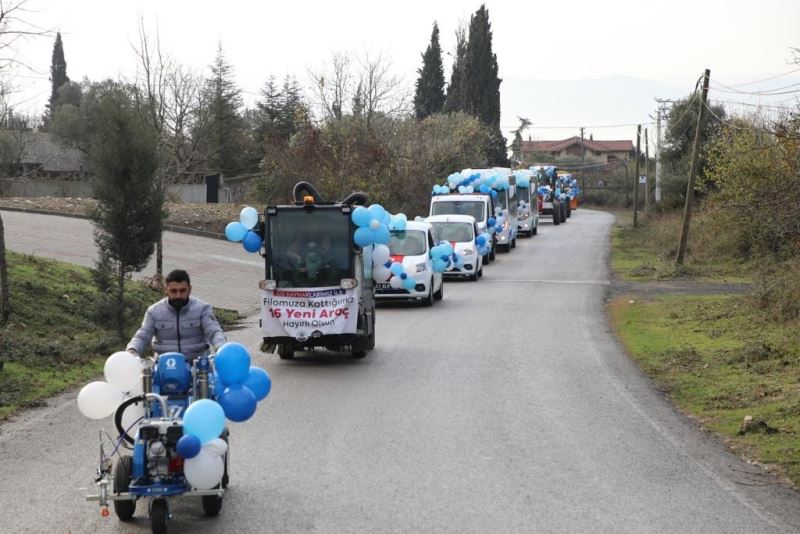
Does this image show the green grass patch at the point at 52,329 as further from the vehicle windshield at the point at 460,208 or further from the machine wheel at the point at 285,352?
the vehicle windshield at the point at 460,208

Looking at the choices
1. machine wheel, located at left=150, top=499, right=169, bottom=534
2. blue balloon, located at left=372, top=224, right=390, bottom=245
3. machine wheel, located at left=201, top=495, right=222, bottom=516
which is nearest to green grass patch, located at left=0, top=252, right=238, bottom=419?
blue balloon, located at left=372, top=224, right=390, bottom=245

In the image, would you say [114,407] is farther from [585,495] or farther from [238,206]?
[238,206]

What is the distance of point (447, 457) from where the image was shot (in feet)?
32.5

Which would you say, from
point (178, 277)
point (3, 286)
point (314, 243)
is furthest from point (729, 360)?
point (3, 286)

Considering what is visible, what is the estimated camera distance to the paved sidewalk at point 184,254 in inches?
1095

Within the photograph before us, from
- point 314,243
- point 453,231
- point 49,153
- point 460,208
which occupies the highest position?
point 49,153

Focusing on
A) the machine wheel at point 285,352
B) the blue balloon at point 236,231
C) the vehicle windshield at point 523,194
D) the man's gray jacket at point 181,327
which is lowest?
the machine wheel at point 285,352

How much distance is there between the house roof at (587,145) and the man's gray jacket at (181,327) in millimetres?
143239

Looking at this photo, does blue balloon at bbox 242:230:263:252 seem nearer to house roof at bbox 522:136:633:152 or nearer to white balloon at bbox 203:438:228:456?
white balloon at bbox 203:438:228:456

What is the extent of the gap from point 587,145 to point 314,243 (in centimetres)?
14241

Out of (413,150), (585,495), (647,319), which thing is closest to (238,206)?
(413,150)

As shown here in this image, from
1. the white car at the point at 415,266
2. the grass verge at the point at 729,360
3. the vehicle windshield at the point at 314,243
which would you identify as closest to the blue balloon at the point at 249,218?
the vehicle windshield at the point at 314,243

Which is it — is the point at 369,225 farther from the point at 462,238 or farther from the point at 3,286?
the point at 462,238

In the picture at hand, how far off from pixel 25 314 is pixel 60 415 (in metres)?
6.67
